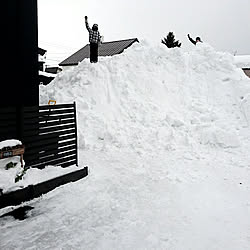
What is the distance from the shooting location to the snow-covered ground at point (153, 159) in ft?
9.08

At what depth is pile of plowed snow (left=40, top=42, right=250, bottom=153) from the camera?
7.11 m

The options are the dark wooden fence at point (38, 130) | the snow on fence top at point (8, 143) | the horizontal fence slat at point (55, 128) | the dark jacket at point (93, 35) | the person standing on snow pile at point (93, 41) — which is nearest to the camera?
the snow on fence top at point (8, 143)

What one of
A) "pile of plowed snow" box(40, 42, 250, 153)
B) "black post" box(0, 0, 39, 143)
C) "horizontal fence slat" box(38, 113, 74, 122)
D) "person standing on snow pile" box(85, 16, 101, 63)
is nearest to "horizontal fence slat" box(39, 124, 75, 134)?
"horizontal fence slat" box(38, 113, 74, 122)

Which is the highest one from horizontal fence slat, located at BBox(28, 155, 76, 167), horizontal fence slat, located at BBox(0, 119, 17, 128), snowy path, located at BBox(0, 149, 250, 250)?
horizontal fence slat, located at BBox(0, 119, 17, 128)

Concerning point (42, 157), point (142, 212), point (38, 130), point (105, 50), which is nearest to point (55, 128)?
point (38, 130)

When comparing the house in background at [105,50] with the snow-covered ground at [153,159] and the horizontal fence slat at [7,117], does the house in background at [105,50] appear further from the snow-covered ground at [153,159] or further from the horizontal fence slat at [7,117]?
the horizontal fence slat at [7,117]

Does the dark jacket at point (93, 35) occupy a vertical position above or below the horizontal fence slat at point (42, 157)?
above

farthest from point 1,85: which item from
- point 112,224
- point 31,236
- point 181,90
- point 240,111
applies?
point 240,111

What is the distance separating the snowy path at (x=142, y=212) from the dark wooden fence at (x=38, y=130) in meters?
0.75

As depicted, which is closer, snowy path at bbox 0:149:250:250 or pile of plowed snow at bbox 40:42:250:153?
snowy path at bbox 0:149:250:250

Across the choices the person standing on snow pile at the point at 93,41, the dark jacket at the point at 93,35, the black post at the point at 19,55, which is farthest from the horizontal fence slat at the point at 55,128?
the dark jacket at the point at 93,35

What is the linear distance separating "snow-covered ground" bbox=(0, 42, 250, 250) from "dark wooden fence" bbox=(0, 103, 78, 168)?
0.76m

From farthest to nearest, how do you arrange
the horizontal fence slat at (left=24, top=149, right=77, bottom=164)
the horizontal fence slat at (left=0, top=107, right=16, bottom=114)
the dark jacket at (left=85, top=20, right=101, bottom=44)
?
1. the dark jacket at (left=85, top=20, right=101, bottom=44)
2. the horizontal fence slat at (left=24, top=149, right=77, bottom=164)
3. the horizontal fence slat at (left=0, top=107, right=16, bottom=114)

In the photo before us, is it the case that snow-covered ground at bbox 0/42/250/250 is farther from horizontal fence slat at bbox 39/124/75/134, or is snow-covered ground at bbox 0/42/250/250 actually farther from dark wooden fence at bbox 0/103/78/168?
horizontal fence slat at bbox 39/124/75/134
